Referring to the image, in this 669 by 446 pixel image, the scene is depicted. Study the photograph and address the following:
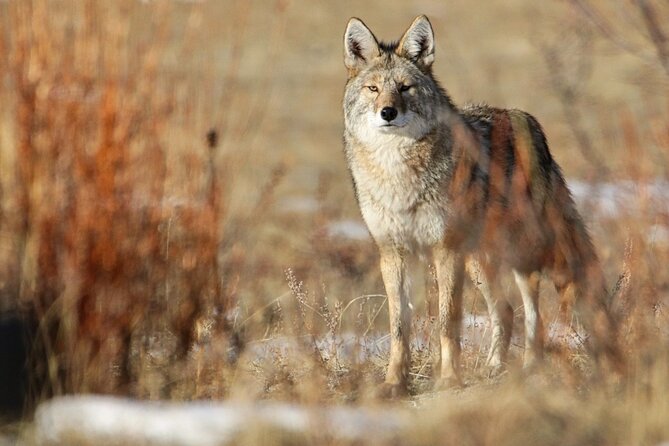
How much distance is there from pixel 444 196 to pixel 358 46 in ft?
4.08

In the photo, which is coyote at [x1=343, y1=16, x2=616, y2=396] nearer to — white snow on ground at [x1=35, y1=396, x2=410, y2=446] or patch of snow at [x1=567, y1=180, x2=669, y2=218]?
patch of snow at [x1=567, y1=180, x2=669, y2=218]

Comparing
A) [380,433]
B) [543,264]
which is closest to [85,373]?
[380,433]

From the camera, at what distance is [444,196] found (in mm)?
6578

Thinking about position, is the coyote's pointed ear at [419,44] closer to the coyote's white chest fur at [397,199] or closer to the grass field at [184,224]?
the coyote's white chest fur at [397,199]

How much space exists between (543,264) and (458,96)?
15.2 metres

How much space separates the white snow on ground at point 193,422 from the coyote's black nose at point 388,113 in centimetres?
246

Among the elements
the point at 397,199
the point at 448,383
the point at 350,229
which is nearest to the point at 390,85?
the point at 397,199

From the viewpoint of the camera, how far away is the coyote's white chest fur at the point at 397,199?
6.55 m

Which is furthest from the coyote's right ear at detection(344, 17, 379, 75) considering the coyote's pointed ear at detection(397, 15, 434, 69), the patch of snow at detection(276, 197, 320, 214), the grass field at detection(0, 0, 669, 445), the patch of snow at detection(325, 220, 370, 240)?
the patch of snow at detection(276, 197, 320, 214)

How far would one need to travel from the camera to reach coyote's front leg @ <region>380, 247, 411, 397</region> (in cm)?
632

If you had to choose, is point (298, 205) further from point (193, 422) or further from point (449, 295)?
point (193, 422)

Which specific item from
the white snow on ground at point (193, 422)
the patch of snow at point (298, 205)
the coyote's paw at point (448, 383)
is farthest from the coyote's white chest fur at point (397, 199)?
the patch of snow at point (298, 205)

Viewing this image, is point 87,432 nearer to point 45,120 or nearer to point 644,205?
point 45,120

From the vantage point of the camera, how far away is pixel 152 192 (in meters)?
5.23
